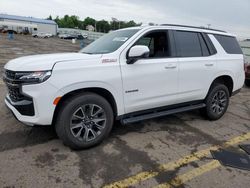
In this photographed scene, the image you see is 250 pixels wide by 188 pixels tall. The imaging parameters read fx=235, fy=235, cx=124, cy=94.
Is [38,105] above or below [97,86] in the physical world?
below

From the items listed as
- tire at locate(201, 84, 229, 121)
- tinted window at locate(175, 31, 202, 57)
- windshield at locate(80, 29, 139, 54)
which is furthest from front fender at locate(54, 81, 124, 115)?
tire at locate(201, 84, 229, 121)

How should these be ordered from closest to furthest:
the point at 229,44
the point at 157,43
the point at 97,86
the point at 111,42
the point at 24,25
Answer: the point at 97,86, the point at 111,42, the point at 157,43, the point at 229,44, the point at 24,25

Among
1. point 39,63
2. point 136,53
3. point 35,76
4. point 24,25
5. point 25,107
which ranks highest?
point 24,25

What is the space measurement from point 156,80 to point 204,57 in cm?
141

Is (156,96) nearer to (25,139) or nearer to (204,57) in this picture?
(204,57)

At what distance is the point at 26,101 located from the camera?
3.20 metres

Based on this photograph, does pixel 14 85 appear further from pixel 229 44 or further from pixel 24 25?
pixel 24 25

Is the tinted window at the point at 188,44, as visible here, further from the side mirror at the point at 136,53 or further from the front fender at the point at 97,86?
the front fender at the point at 97,86

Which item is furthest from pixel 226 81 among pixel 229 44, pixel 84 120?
pixel 84 120

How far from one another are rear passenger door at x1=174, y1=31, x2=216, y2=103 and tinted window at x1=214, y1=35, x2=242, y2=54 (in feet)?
1.30

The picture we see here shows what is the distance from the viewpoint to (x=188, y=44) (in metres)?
4.64

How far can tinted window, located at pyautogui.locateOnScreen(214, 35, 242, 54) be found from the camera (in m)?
5.21

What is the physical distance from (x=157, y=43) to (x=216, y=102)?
6.66 ft

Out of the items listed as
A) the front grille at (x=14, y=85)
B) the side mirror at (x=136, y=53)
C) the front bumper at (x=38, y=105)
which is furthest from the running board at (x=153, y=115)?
the front grille at (x=14, y=85)
